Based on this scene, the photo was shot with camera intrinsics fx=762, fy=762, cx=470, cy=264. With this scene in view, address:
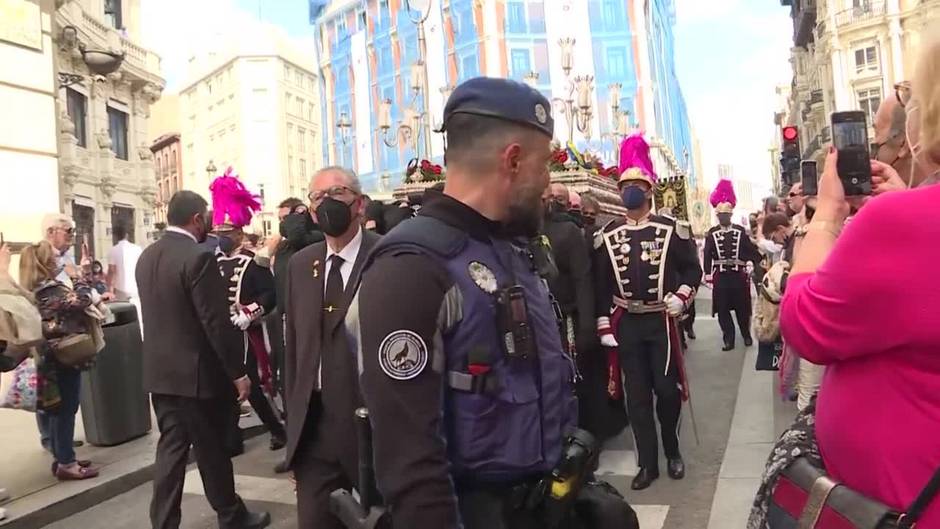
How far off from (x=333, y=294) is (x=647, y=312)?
109 inches

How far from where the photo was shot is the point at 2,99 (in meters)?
12.1

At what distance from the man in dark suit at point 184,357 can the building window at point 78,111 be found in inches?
904

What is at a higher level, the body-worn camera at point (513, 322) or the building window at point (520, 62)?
the building window at point (520, 62)

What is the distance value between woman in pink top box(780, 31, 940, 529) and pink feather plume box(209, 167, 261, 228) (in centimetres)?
699

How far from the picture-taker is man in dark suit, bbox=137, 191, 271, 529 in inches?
176

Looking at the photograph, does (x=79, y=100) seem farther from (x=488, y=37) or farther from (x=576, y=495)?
(x=576, y=495)

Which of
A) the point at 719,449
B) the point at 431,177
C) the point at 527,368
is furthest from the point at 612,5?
the point at 527,368

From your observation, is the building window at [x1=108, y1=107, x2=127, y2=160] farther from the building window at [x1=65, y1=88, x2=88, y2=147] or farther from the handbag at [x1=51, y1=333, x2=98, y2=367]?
the handbag at [x1=51, y1=333, x2=98, y2=367]

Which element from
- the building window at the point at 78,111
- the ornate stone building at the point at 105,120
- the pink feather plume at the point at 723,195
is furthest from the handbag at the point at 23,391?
the building window at the point at 78,111

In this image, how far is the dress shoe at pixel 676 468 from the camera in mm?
5484

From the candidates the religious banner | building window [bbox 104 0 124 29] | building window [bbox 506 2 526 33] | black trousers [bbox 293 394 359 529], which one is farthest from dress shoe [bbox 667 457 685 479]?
building window [bbox 506 2 526 33]

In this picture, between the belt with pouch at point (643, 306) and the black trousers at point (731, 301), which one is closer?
the belt with pouch at point (643, 306)

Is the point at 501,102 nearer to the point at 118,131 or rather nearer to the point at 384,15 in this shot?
the point at 118,131

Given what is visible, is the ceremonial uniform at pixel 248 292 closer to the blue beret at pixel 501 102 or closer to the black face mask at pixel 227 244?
the black face mask at pixel 227 244
